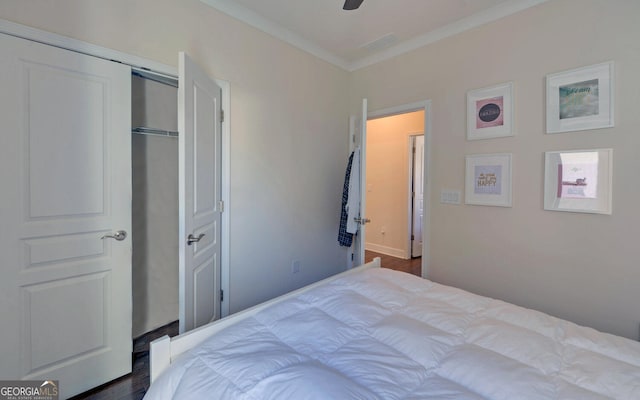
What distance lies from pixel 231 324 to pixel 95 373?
115 cm

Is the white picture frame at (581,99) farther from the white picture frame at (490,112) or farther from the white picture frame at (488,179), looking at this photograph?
the white picture frame at (488,179)

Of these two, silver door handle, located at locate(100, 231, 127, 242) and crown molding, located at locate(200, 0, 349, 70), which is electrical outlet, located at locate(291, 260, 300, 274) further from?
crown molding, located at locate(200, 0, 349, 70)

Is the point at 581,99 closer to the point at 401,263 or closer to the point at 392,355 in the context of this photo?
the point at 392,355

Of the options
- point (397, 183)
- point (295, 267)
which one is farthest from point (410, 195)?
point (295, 267)

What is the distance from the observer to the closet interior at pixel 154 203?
7.20 ft

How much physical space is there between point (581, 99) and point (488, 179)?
2.43 feet

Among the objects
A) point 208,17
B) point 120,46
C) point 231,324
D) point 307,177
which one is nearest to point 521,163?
point 307,177

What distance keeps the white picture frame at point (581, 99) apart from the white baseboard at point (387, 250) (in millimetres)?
2918

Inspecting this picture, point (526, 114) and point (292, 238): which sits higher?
point (526, 114)

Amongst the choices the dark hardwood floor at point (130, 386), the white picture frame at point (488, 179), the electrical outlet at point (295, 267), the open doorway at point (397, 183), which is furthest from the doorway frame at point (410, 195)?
the dark hardwood floor at point (130, 386)

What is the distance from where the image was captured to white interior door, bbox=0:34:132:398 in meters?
1.39

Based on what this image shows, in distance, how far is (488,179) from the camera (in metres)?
2.24

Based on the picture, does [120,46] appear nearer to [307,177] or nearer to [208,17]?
[208,17]

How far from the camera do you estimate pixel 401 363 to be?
896 millimetres
